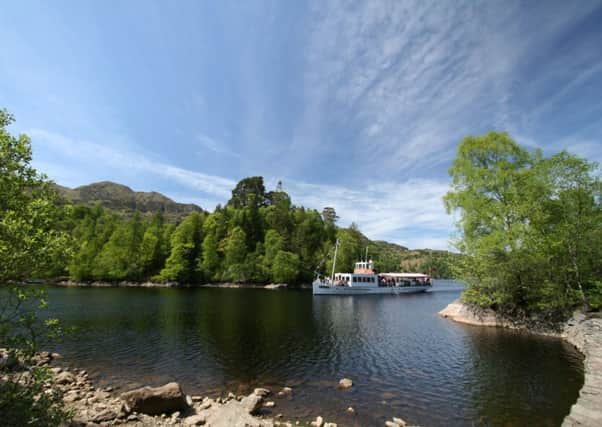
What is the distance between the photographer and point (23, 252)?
671 centimetres

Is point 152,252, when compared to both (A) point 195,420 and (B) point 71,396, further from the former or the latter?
(A) point 195,420

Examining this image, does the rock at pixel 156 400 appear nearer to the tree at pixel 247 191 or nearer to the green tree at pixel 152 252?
the green tree at pixel 152 252

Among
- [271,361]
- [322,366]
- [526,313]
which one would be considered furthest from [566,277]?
[271,361]

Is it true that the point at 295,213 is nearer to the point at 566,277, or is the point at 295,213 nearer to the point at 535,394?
the point at 566,277

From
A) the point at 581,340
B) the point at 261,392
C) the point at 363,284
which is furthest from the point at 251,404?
the point at 363,284

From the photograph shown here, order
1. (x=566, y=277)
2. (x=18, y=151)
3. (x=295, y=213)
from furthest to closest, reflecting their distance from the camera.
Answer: (x=295, y=213)
(x=566, y=277)
(x=18, y=151)

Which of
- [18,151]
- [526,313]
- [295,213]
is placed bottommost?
[526,313]

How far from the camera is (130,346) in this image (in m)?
20.9

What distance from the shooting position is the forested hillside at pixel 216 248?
8075 centimetres

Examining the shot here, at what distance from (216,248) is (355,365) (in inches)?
3029

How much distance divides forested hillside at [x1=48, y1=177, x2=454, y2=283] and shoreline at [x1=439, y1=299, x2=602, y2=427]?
45.9 metres

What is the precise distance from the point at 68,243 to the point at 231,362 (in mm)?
13168

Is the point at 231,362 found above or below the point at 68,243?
below

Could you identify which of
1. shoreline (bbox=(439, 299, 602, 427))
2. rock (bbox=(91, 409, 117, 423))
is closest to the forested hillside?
shoreline (bbox=(439, 299, 602, 427))
